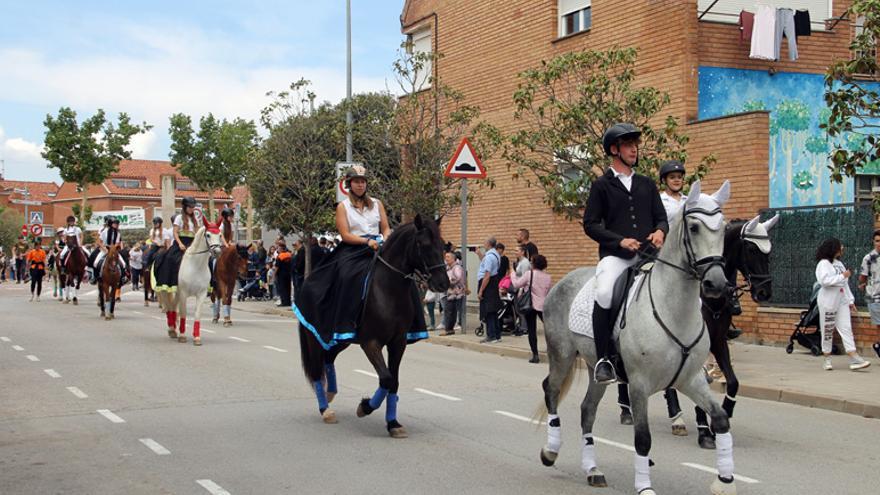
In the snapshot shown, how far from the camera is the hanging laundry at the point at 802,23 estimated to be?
2061 centimetres

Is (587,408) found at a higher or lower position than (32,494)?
higher

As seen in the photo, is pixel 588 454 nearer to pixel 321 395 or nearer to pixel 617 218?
pixel 617 218

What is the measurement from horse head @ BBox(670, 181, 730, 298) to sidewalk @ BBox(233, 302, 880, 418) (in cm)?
599

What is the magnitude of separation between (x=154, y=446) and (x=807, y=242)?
1293 cm

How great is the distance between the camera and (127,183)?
105 metres

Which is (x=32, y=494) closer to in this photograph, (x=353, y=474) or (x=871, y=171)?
(x=353, y=474)

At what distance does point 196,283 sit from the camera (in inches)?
707

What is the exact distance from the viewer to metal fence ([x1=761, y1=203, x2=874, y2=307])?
1675cm

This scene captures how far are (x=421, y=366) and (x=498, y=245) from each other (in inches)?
204

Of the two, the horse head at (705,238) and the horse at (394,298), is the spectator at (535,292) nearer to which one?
the horse at (394,298)

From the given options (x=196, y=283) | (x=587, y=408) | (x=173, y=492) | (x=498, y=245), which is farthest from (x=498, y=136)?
(x=173, y=492)

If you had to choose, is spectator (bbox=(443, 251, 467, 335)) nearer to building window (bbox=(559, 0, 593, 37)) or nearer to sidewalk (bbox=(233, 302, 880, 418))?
sidewalk (bbox=(233, 302, 880, 418))

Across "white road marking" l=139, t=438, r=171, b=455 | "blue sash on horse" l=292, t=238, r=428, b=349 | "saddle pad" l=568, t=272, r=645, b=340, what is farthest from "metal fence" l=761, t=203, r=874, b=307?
"white road marking" l=139, t=438, r=171, b=455

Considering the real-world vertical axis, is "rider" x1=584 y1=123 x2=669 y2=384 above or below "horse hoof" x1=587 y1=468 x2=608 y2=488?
above
